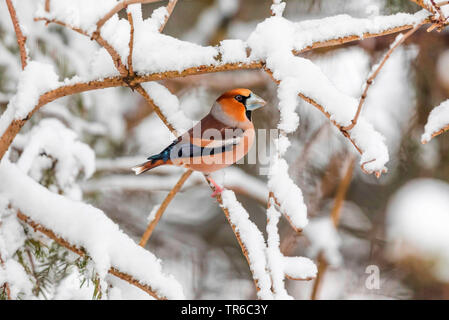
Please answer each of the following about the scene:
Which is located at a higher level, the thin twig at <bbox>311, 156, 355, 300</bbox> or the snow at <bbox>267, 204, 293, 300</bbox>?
the thin twig at <bbox>311, 156, 355, 300</bbox>

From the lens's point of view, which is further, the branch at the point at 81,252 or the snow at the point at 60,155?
the snow at the point at 60,155

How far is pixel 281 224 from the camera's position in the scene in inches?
146

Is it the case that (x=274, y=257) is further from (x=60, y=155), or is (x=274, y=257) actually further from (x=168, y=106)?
(x=60, y=155)

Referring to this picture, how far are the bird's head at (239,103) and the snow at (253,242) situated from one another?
590mm

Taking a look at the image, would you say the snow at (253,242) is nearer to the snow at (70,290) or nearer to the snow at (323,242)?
the snow at (70,290)

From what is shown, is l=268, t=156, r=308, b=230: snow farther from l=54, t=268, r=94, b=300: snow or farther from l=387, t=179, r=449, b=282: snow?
l=387, t=179, r=449, b=282: snow

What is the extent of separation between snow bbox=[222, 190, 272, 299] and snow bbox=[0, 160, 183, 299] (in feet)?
0.99

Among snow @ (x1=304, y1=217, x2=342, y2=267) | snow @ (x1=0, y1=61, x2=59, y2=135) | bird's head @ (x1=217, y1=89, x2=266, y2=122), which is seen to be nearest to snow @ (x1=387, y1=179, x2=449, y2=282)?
snow @ (x1=304, y1=217, x2=342, y2=267)

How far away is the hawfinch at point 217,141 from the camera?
1951 mm

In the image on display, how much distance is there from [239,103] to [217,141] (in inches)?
11.7

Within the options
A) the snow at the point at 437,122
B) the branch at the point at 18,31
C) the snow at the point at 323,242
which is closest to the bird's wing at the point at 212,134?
the branch at the point at 18,31

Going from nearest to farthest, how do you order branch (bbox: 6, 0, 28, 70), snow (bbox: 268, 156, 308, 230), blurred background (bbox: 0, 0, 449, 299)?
1. snow (bbox: 268, 156, 308, 230)
2. branch (bbox: 6, 0, 28, 70)
3. blurred background (bbox: 0, 0, 449, 299)

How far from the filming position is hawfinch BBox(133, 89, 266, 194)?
1.95 metres

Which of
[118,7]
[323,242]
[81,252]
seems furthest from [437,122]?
[323,242]
